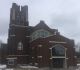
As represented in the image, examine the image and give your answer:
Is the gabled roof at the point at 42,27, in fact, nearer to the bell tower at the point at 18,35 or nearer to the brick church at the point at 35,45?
the brick church at the point at 35,45

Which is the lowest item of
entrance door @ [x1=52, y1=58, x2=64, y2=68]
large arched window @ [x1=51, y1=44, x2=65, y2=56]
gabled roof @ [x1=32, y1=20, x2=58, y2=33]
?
entrance door @ [x1=52, y1=58, x2=64, y2=68]

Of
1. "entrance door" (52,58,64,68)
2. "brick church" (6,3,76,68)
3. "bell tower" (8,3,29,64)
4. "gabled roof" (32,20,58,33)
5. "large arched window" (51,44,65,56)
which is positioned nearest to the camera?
"brick church" (6,3,76,68)

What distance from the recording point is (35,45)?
51.7 metres

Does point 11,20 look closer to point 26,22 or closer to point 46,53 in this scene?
point 26,22

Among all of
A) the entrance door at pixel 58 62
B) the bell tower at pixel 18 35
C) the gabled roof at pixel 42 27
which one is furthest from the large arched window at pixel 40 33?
the entrance door at pixel 58 62

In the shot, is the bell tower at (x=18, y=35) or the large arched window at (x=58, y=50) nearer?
the large arched window at (x=58, y=50)

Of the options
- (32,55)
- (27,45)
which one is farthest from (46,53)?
(27,45)

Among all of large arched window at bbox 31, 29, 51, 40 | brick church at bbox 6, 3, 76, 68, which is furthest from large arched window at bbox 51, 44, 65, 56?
large arched window at bbox 31, 29, 51, 40

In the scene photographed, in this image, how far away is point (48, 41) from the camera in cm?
5028

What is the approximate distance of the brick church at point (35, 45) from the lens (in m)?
49.8

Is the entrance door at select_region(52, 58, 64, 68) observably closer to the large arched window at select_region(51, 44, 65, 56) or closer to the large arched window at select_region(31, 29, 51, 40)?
the large arched window at select_region(51, 44, 65, 56)

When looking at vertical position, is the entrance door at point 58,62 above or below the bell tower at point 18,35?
below

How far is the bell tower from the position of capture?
5588 cm

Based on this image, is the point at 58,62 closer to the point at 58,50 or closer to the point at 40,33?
the point at 58,50
